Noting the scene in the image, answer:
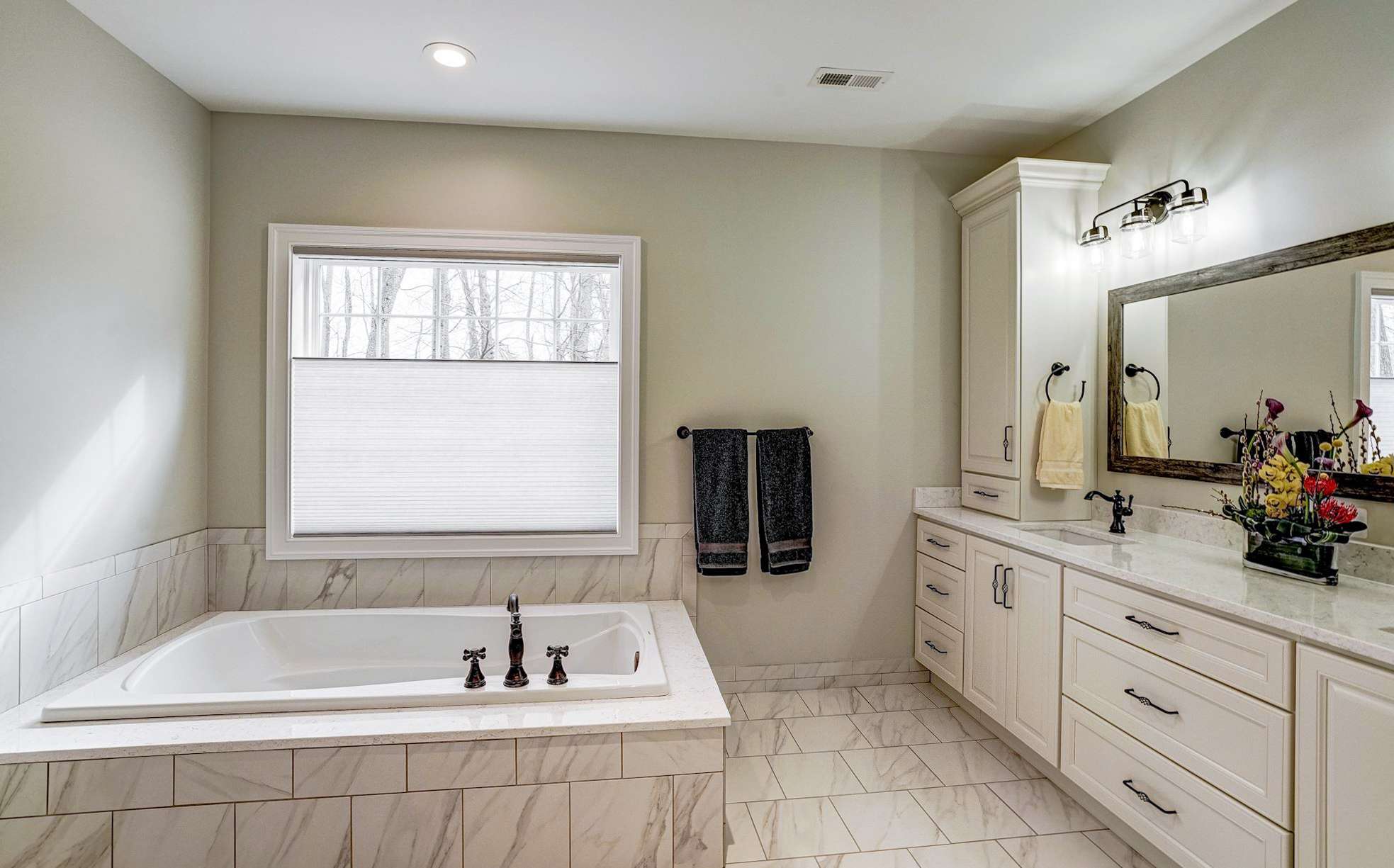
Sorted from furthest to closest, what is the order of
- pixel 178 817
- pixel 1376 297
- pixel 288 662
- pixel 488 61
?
pixel 288 662
pixel 488 61
pixel 1376 297
pixel 178 817

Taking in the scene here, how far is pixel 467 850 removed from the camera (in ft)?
6.03

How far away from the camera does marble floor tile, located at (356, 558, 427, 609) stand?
2.96 metres

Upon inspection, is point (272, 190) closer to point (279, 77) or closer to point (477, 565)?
point (279, 77)

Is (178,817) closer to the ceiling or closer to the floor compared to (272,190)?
closer to the floor

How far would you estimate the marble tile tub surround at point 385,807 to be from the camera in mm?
1750

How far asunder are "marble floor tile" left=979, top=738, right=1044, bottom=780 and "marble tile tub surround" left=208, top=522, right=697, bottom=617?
132 cm

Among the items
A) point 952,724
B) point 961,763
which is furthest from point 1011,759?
point 952,724

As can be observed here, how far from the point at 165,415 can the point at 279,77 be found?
1.33 metres

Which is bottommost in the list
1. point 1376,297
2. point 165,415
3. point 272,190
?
point 165,415

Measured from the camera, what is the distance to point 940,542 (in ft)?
10.1

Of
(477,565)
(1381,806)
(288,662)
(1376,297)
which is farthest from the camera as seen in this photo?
(477,565)

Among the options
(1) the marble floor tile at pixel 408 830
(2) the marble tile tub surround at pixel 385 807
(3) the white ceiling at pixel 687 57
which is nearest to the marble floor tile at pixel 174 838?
(2) the marble tile tub surround at pixel 385 807

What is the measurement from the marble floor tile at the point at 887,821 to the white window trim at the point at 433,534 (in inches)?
52.3

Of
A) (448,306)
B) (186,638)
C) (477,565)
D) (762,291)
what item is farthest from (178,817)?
(762,291)
